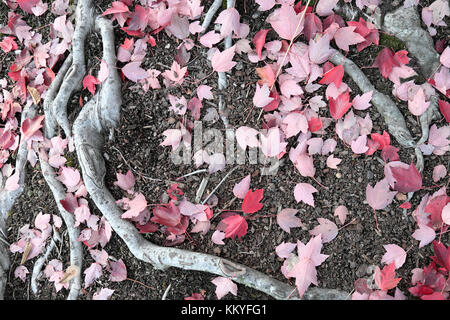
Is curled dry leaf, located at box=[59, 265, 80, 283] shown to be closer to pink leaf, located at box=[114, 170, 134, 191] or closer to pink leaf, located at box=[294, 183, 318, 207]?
pink leaf, located at box=[114, 170, 134, 191]

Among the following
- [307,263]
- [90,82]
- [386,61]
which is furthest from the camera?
[90,82]

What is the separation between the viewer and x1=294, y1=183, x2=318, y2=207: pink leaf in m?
2.42

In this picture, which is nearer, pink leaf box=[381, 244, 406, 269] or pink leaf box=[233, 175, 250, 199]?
pink leaf box=[381, 244, 406, 269]

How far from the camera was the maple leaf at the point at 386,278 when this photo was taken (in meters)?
2.22

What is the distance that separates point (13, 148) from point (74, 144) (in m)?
0.59

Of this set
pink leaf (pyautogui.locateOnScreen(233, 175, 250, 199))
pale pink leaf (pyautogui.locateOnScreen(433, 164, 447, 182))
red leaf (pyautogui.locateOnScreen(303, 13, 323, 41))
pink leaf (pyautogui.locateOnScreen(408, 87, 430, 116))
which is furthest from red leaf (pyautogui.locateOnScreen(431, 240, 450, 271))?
red leaf (pyautogui.locateOnScreen(303, 13, 323, 41))

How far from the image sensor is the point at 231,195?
2.53m

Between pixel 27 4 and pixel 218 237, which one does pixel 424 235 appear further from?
pixel 27 4

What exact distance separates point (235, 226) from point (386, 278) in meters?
1.00

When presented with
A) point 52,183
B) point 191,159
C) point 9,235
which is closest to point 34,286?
point 9,235

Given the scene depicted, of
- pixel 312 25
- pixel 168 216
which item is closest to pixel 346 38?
pixel 312 25

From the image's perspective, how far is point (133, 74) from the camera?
2680 mm

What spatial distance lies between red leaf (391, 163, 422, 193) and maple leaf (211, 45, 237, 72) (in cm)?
133
